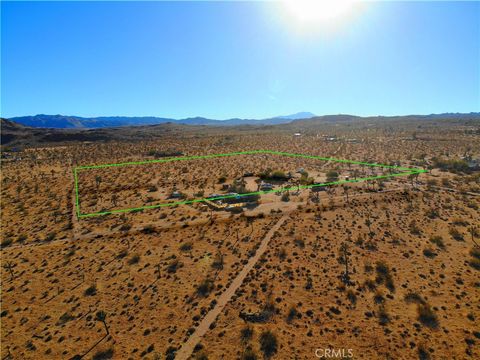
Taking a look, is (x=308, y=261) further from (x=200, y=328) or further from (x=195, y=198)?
(x=195, y=198)

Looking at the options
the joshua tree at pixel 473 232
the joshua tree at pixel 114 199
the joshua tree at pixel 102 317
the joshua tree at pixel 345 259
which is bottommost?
the joshua tree at pixel 102 317

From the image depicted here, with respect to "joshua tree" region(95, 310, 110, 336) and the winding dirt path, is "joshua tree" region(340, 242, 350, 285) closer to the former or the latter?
the winding dirt path

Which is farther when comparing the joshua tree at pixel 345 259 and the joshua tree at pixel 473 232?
the joshua tree at pixel 473 232

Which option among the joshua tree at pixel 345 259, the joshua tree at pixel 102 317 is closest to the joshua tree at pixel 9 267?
the joshua tree at pixel 102 317

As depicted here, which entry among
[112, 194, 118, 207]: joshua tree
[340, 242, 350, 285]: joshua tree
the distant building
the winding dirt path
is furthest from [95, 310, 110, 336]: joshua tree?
the distant building

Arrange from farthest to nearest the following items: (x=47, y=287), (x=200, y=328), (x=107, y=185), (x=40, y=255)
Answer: (x=107, y=185), (x=40, y=255), (x=47, y=287), (x=200, y=328)

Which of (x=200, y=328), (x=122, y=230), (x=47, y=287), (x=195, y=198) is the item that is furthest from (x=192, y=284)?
(x=195, y=198)

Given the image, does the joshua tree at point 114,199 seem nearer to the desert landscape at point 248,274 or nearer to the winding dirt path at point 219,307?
the desert landscape at point 248,274
